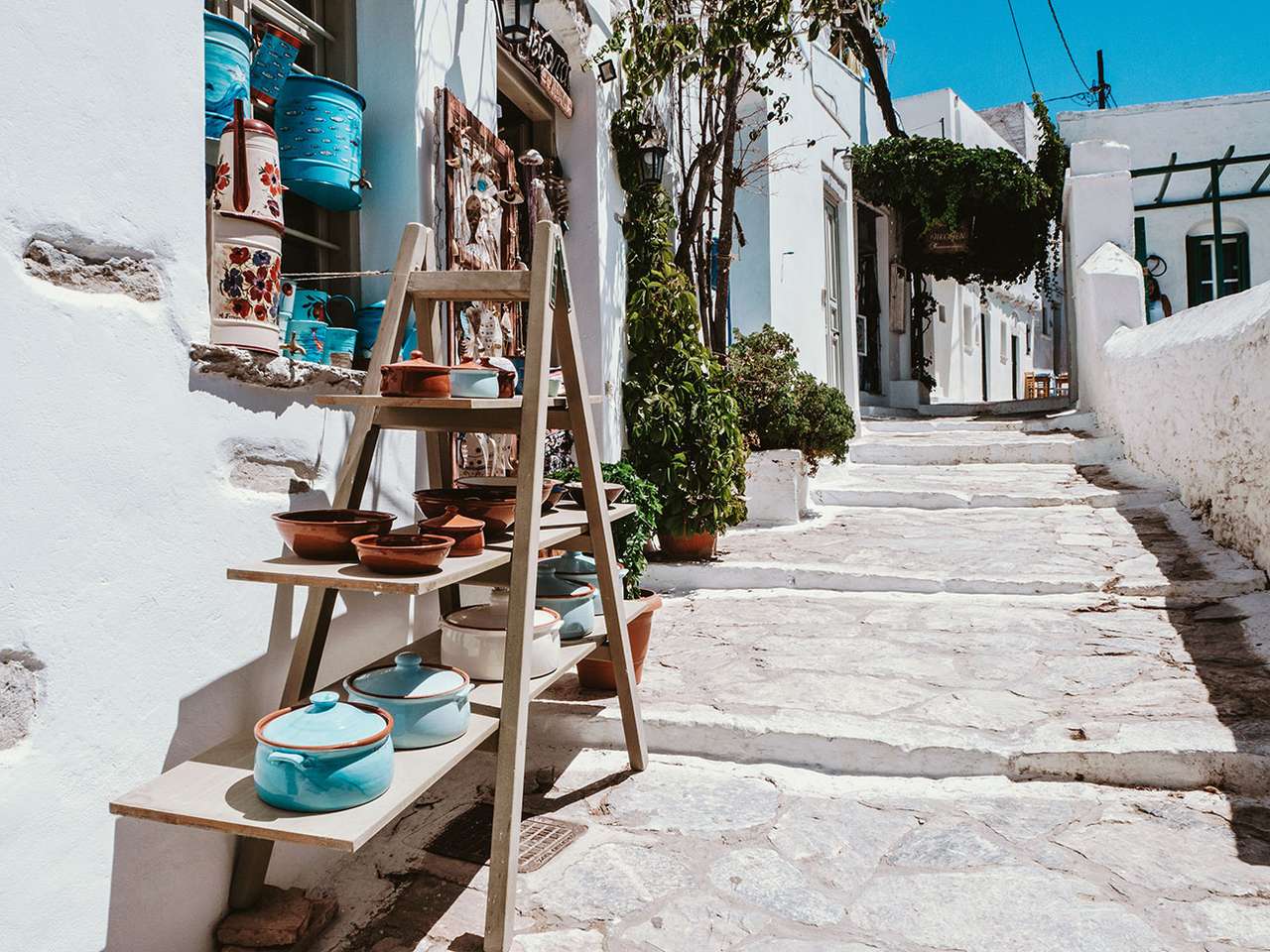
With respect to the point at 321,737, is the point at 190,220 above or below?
above

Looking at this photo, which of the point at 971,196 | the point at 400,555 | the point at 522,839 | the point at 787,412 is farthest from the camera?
the point at 971,196

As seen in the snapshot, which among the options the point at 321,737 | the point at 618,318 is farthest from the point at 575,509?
the point at 618,318

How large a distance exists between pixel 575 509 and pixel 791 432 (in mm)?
3826

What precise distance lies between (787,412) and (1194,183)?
10.2 m

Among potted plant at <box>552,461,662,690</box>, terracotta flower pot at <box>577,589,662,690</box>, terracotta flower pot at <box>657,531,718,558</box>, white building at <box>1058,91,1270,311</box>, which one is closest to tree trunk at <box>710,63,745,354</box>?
terracotta flower pot at <box>657,531,718,558</box>

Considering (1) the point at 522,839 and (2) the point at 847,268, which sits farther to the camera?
(2) the point at 847,268

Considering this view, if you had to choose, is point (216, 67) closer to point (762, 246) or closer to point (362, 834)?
point (362, 834)

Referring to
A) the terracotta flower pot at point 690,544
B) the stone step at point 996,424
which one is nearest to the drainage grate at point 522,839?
the terracotta flower pot at point 690,544

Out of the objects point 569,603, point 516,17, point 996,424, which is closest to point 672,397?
point 516,17

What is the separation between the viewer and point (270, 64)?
2.54m

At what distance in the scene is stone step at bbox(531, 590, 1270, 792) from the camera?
2.53m

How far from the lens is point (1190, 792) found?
7.88 ft

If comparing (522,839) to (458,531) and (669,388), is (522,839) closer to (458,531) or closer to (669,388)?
(458,531)

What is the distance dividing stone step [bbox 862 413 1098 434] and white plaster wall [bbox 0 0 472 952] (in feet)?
27.4
